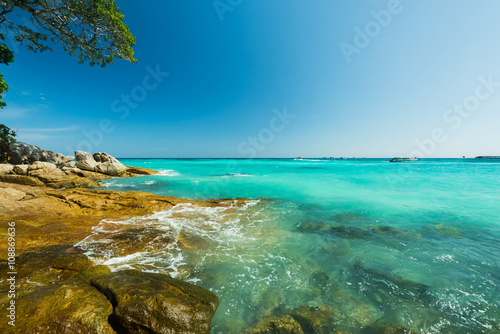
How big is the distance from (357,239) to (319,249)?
2269 mm

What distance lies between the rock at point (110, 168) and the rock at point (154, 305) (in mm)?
31357

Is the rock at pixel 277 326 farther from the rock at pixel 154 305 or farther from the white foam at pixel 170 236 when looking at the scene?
the white foam at pixel 170 236

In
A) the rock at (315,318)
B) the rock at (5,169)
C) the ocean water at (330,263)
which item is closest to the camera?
the rock at (315,318)

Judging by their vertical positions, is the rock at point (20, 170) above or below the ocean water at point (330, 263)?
above

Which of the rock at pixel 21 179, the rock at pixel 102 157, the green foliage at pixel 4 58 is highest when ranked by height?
the green foliage at pixel 4 58

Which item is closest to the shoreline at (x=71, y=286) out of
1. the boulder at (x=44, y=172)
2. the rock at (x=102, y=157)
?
the boulder at (x=44, y=172)

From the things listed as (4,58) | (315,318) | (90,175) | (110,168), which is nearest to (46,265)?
(315,318)

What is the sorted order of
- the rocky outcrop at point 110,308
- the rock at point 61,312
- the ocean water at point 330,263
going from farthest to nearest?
1. the ocean water at point 330,263
2. the rocky outcrop at point 110,308
3. the rock at point 61,312

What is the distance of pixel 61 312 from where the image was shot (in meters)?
2.65

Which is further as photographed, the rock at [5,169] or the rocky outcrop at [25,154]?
the rocky outcrop at [25,154]

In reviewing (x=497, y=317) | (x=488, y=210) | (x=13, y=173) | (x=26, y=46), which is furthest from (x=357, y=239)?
(x=13, y=173)

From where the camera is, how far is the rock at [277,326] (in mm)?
3736

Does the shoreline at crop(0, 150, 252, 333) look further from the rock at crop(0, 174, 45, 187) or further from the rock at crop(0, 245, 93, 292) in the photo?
the rock at crop(0, 174, 45, 187)

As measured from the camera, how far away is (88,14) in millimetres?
10758
